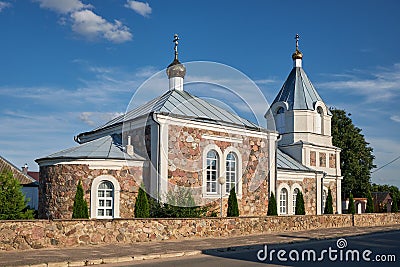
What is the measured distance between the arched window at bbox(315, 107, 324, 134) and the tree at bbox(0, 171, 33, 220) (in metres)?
23.4

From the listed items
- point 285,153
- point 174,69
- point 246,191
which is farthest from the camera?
point 285,153

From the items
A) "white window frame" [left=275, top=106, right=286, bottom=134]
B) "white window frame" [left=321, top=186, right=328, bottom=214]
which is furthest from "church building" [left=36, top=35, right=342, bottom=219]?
"white window frame" [left=275, top=106, right=286, bottom=134]

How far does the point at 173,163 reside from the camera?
22125 millimetres

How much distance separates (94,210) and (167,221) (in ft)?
Result: 16.1

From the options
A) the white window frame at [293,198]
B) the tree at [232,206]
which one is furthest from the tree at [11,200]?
the white window frame at [293,198]

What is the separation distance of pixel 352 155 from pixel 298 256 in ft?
123

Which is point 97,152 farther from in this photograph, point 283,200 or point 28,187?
point 28,187

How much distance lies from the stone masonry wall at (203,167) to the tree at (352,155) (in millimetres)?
24688

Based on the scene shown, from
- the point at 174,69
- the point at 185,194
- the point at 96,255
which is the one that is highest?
the point at 174,69

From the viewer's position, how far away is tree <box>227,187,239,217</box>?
22797 millimetres

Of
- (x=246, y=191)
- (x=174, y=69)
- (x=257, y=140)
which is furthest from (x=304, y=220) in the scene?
(x=174, y=69)

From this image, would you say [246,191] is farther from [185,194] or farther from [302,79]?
[302,79]

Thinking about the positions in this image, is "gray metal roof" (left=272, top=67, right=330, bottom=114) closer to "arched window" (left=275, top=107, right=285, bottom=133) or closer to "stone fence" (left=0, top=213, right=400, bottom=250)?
"arched window" (left=275, top=107, right=285, bottom=133)

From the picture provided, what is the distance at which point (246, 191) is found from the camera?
83.0 feet
